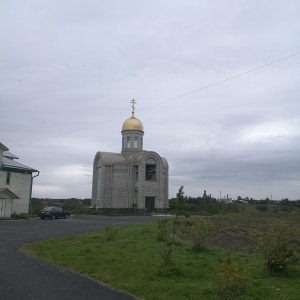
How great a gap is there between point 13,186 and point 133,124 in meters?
18.1

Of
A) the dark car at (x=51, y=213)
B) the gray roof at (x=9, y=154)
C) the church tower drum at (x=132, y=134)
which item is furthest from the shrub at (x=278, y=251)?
the church tower drum at (x=132, y=134)

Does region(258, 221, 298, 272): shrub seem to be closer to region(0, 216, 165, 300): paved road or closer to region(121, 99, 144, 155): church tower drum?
region(0, 216, 165, 300): paved road

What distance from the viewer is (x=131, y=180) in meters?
47.8

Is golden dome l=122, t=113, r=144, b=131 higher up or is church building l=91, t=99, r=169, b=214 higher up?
golden dome l=122, t=113, r=144, b=131

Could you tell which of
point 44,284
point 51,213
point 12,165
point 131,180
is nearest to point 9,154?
point 12,165

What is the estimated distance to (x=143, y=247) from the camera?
518 inches

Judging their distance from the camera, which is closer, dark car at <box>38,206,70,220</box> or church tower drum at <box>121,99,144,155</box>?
dark car at <box>38,206,70,220</box>

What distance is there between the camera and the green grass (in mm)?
7426

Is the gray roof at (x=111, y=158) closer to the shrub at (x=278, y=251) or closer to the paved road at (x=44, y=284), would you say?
the paved road at (x=44, y=284)

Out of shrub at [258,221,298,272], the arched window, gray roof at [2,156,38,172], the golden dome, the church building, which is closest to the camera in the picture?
shrub at [258,221,298,272]

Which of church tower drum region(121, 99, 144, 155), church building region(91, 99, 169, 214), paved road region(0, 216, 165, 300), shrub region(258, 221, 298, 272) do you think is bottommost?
paved road region(0, 216, 165, 300)

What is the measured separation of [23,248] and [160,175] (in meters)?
34.0

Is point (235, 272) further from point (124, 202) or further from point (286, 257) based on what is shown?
point (124, 202)

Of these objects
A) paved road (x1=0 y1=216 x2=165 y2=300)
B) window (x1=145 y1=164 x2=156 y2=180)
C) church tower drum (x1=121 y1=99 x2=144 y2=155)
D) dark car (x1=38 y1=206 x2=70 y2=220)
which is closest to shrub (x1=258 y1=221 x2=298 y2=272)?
paved road (x1=0 y1=216 x2=165 y2=300)
